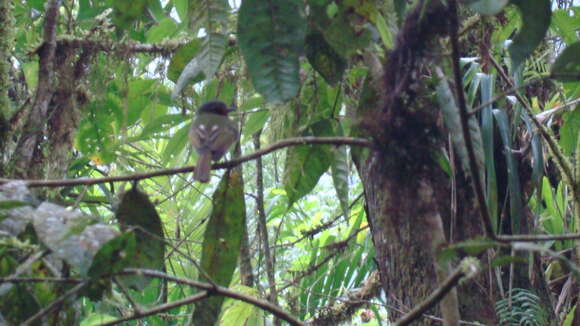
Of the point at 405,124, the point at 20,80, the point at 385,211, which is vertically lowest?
the point at 385,211

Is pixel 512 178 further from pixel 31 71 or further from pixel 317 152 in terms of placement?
pixel 31 71

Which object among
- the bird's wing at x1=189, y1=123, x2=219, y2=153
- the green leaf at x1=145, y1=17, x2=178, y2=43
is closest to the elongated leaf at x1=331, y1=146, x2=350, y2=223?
the bird's wing at x1=189, y1=123, x2=219, y2=153

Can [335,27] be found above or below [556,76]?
above

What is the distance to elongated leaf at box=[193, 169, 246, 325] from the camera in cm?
212

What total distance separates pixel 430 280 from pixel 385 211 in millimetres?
1436

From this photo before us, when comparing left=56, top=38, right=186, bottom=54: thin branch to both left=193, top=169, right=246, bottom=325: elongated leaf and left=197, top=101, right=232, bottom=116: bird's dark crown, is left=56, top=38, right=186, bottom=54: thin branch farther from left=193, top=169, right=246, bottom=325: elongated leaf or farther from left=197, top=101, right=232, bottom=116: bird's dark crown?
left=193, top=169, right=246, bottom=325: elongated leaf

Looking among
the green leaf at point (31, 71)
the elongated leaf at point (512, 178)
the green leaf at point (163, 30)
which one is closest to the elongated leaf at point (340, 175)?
the elongated leaf at point (512, 178)

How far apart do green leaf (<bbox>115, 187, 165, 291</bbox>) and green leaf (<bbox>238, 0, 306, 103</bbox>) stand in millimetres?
559

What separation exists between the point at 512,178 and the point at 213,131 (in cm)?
158

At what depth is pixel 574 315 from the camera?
134 inches

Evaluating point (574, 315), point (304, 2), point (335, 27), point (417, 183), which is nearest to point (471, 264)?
point (417, 183)

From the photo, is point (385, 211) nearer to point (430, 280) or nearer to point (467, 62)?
point (430, 280)

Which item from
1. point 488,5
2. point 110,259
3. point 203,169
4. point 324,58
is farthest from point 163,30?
point 488,5

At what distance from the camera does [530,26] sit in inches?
61.9
